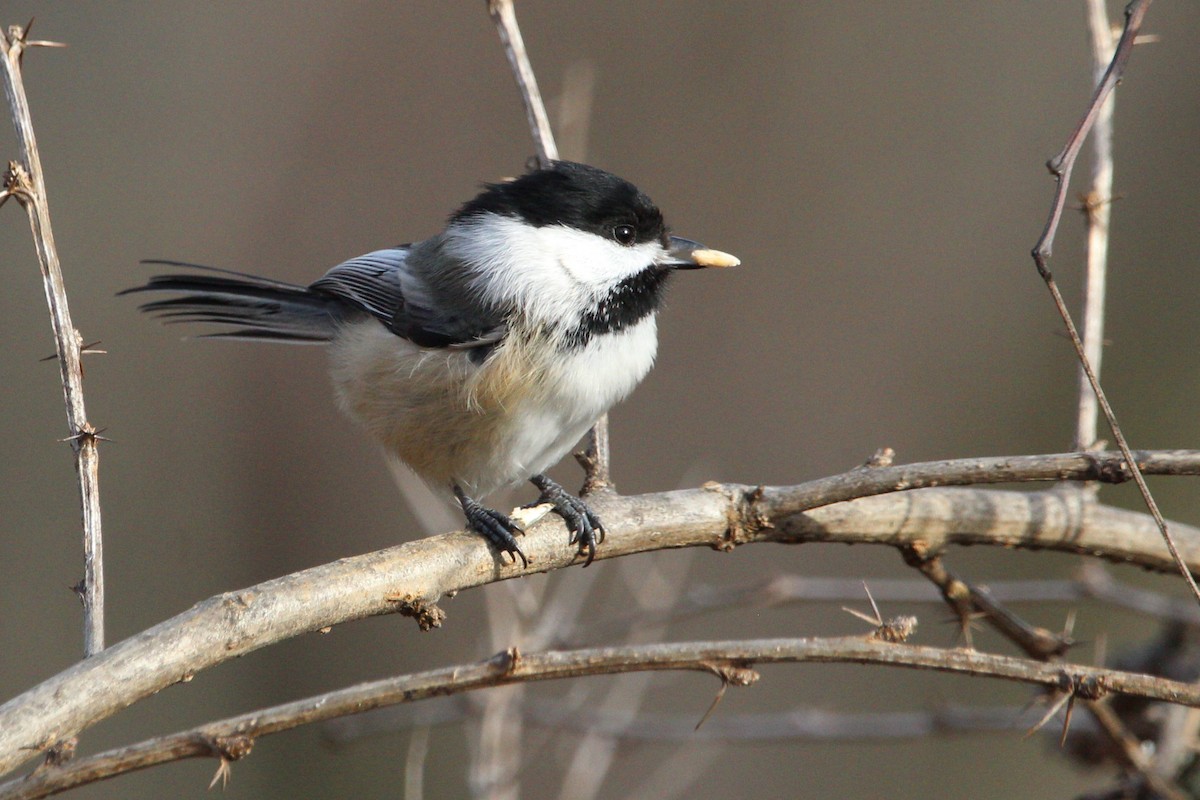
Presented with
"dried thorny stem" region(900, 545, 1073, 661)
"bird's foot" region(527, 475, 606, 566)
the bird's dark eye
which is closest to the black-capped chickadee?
the bird's dark eye

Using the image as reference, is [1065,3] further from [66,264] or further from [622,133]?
[66,264]

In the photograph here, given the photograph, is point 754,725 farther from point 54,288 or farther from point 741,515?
point 54,288

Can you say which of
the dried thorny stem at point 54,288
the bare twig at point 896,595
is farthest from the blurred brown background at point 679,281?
the dried thorny stem at point 54,288

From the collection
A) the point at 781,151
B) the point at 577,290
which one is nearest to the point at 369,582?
the point at 577,290

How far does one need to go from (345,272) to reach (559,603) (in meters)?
1.01

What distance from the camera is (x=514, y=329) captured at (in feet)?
7.41

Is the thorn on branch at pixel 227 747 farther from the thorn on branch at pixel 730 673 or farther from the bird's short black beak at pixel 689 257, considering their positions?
the bird's short black beak at pixel 689 257

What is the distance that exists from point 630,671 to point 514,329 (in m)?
1.07

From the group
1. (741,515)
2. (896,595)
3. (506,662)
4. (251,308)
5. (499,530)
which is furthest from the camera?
(251,308)

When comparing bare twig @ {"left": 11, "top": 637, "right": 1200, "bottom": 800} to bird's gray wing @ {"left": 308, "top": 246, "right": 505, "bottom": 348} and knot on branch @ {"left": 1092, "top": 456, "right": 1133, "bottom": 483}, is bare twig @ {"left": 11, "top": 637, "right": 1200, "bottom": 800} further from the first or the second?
bird's gray wing @ {"left": 308, "top": 246, "right": 505, "bottom": 348}

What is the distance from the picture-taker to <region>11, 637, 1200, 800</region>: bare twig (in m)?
1.21

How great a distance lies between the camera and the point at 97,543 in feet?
4.56

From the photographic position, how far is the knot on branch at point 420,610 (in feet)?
5.25

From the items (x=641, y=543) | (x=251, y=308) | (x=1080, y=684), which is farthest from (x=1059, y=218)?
(x=251, y=308)
